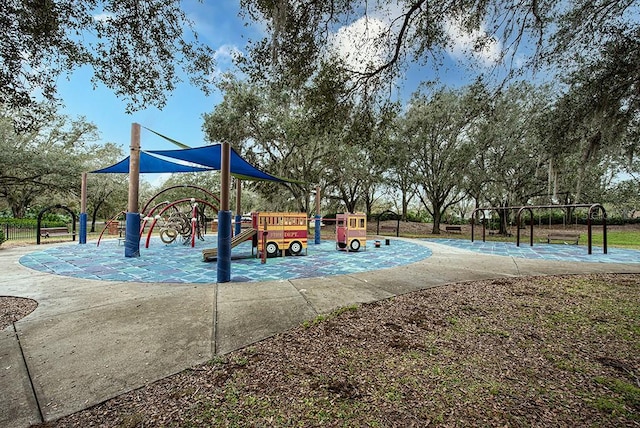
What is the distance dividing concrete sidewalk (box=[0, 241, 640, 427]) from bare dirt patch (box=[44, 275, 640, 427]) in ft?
0.80

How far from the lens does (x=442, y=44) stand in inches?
194

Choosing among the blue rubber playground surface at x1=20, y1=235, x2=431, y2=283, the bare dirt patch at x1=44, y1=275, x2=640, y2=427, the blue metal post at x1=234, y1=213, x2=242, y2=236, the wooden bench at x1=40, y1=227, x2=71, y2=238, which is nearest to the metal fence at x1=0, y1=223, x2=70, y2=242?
the wooden bench at x1=40, y1=227, x2=71, y2=238

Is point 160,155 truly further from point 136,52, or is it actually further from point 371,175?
point 371,175

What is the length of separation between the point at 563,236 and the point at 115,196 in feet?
→ 99.1

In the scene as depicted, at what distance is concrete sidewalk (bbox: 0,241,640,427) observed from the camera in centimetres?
191

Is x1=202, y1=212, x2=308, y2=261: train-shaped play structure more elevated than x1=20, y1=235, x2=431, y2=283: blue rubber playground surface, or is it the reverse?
x1=202, y1=212, x2=308, y2=261: train-shaped play structure

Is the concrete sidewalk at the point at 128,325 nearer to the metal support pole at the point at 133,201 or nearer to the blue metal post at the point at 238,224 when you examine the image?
the metal support pole at the point at 133,201

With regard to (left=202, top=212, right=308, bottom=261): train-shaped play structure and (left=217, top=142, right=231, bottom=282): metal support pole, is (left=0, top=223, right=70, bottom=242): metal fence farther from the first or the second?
(left=217, top=142, right=231, bottom=282): metal support pole

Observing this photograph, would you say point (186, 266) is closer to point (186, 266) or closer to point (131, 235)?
point (186, 266)

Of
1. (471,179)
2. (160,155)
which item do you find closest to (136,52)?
(160,155)

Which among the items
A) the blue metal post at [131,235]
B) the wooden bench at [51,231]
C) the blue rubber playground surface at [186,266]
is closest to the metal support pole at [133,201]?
the blue metal post at [131,235]

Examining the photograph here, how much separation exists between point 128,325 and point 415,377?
2834 millimetres

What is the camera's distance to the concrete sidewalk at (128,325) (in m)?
1.91

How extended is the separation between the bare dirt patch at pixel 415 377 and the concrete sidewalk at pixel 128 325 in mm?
243
